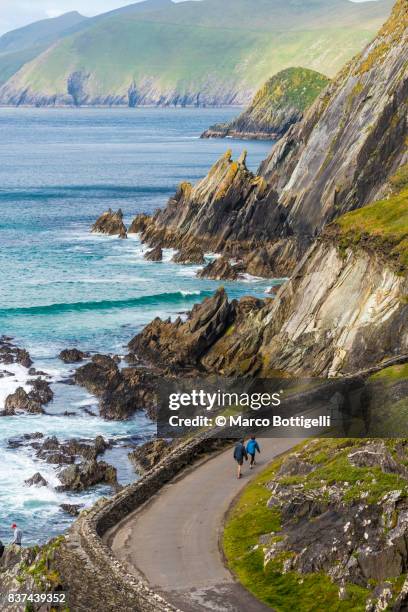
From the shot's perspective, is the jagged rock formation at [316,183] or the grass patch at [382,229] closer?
the grass patch at [382,229]

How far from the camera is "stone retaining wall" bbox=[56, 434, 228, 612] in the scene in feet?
93.6

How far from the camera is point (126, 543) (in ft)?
110

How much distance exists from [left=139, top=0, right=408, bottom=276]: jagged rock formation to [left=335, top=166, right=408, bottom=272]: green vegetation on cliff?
26.2 meters

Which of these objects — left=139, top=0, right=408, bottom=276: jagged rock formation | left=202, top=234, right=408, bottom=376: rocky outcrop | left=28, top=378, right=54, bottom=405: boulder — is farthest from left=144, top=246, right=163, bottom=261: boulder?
left=28, top=378, right=54, bottom=405: boulder

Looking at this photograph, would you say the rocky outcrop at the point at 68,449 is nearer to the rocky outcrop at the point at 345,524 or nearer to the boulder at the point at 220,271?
the rocky outcrop at the point at 345,524

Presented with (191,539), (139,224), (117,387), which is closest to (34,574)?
(191,539)

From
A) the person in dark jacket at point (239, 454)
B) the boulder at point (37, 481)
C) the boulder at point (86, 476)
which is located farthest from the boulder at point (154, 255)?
the person in dark jacket at point (239, 454)

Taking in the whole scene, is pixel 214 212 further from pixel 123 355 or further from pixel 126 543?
pixel 126 543

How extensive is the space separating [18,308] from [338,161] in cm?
3907

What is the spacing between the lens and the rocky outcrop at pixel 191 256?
10338 centimetres

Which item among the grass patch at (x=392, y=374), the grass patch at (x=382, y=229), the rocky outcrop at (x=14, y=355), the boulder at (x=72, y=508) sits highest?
the grass patch at (x=382, y=229)

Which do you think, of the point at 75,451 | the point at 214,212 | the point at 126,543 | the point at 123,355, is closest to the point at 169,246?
the point at 214,212

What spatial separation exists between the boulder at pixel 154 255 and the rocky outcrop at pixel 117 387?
1569 inches
